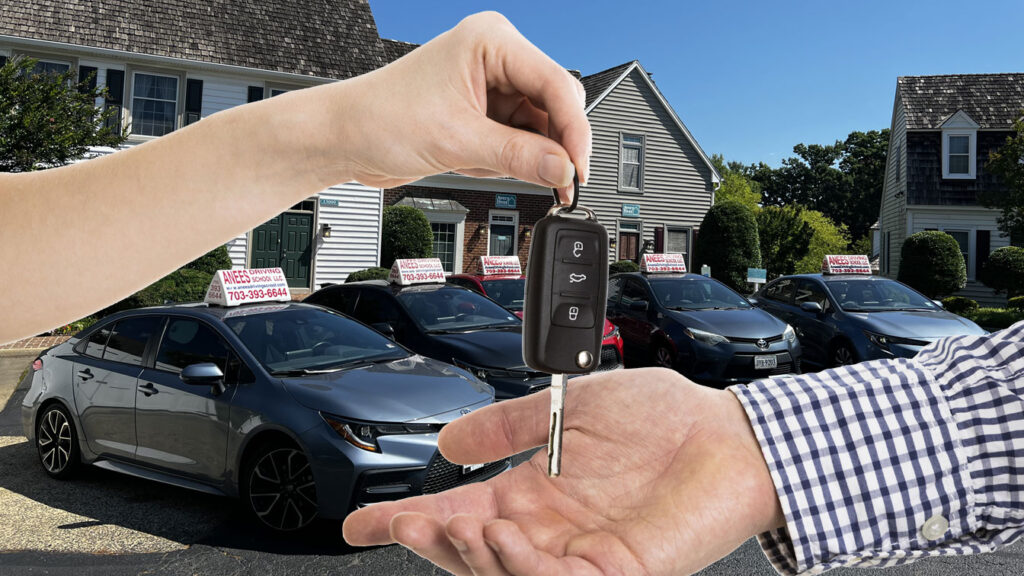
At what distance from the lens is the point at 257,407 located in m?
5.13

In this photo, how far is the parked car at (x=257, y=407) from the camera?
4855mm

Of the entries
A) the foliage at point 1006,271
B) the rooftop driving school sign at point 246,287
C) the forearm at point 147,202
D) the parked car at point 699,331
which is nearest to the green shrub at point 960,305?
the foliage at point 1006,271

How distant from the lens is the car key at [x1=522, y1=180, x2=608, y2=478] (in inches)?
60.9

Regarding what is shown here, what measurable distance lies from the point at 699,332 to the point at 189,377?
22.6 feet

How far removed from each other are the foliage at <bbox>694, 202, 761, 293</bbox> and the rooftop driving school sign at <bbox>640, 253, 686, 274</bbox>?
12.1 m

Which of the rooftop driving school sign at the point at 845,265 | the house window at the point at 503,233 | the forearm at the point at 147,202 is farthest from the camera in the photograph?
the house window at the point at 503,233

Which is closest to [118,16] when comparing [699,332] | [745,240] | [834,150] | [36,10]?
[36,10]

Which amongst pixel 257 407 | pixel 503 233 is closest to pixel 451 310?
pixel 257 407

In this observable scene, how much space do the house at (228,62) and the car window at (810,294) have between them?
1271 cm

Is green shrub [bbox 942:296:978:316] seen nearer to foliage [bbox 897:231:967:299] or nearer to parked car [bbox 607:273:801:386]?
foliage [bbox 897:231:967:299]

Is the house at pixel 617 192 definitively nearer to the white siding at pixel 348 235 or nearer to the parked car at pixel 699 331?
the white siding at pixel 348 235

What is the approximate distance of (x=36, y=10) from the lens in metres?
18.8

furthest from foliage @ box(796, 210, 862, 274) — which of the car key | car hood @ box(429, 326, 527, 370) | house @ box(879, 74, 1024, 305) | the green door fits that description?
the car key

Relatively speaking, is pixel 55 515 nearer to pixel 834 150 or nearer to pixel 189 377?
pixel 189 377
